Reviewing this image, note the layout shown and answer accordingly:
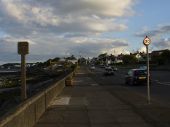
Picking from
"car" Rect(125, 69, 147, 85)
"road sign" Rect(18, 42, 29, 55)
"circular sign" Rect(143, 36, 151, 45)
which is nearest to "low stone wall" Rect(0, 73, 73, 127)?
"road sign" Rect(18, 42, 29, 55)

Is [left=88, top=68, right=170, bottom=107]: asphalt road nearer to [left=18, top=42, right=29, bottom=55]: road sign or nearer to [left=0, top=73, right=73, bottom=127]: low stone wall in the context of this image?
[left=18, top=42, right=29, bottom=55]: road sign

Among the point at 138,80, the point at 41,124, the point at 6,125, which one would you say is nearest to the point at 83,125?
the point at 41,124

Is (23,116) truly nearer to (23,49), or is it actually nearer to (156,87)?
(23,49)

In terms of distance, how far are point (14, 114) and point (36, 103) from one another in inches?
201

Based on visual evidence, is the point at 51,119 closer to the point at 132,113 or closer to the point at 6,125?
the point at 132,113

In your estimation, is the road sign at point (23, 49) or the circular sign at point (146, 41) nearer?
the road sign at point (23, 49)

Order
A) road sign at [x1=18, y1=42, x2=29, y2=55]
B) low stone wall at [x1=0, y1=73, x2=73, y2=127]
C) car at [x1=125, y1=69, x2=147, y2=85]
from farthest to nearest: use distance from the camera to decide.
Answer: car at [x1=125, y1=69, x2=147, y2=85] < road sign at [x1=18, y1=42, x2=29, y2=55] < low stone wall at [x1=0, y1=73, x2=73, y2=127]

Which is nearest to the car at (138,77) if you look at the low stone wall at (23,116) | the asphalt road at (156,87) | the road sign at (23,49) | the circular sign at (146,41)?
the asphalt road at (156,87)

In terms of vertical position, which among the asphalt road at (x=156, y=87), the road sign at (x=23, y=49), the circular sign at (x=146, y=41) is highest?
the circular sign at (x=146, y=41)

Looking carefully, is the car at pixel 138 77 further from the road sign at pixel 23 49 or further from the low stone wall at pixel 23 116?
the low stone wall at pixel 23 116

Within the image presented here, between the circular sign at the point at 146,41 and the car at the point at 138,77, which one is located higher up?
the circular sign at the point at 146,41

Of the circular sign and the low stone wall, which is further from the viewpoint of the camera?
the circular sign

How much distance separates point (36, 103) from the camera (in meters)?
15.4

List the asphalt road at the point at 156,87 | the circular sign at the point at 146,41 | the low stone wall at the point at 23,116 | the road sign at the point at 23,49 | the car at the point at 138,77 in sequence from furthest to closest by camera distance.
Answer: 1. the car at the point at 138,77
2. the asphalt road at the point at 156,87
3. the circular sign at the point at 146,41
4. the road sign at the point at 23,49
5. the low stone wall at the point at 23,116
